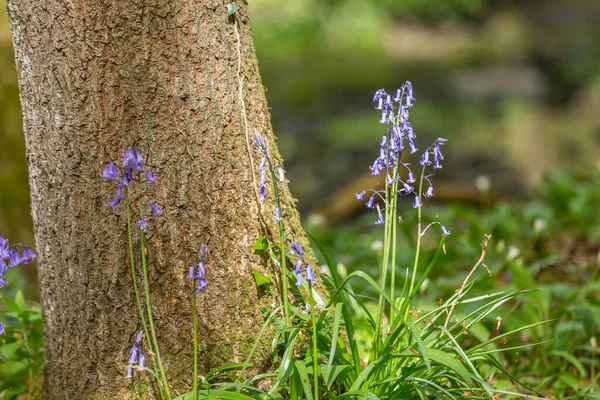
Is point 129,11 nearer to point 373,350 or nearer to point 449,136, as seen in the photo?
point 373,350

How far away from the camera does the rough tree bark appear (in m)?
1.87

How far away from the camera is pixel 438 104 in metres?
10.9

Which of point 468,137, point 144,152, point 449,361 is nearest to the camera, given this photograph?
point 449,361

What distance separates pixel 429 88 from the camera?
1187cm

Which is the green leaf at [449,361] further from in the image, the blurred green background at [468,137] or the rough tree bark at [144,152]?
the blurred green background at [468,137]

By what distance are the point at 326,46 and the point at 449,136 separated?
21.6 ft

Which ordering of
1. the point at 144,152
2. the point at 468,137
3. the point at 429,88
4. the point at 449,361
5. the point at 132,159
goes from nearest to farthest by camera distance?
the point at 132,159
the point at 449,361
the point at 144,152
the point at 468,137
the point at 429,88

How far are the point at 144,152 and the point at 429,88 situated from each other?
1059cm

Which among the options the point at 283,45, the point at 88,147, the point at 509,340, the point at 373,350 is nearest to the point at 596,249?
the point at 509,340

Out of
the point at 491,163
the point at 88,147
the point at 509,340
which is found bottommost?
the point at 509,340

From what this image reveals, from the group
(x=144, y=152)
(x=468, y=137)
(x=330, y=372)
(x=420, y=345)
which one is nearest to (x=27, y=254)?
(x=144, y=152)

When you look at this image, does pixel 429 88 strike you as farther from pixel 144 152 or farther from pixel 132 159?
pixel 132 159

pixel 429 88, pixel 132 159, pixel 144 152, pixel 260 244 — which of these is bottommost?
pixel 260 244

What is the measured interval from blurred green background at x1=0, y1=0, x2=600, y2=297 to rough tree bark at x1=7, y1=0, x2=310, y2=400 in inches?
71.9
